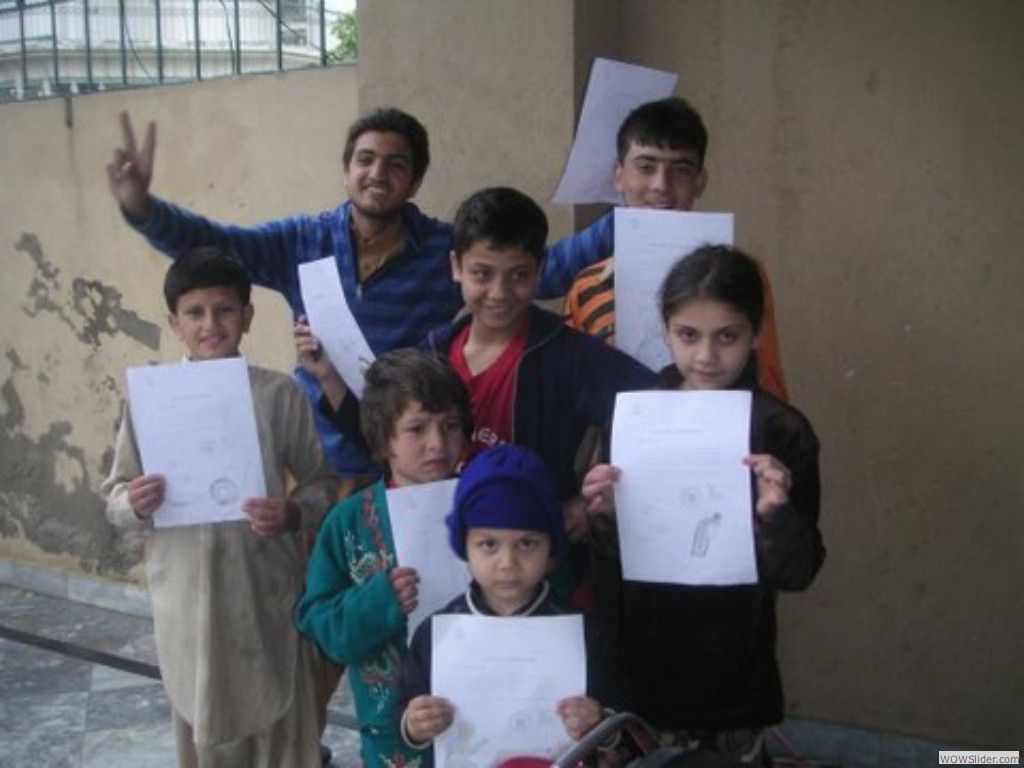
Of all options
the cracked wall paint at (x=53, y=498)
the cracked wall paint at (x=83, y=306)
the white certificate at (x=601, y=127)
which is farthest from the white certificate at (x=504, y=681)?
the cracked wall paint at (x=53, y=498)

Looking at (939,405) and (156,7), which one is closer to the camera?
(939,405)

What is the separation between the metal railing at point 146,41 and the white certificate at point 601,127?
1.85m

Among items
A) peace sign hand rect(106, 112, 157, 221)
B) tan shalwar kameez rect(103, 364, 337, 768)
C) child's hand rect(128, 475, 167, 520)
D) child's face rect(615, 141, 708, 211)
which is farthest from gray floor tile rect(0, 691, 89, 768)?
child's face rect(615, 141, 708, 211)

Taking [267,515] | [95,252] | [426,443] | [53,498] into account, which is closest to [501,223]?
[426,443]

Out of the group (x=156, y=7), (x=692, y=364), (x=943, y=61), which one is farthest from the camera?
(x=156, y=7)

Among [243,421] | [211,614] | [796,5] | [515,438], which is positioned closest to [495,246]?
[515,438]

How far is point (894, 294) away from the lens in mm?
3203

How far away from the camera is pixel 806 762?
329 cm

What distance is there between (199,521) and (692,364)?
3.87 feet

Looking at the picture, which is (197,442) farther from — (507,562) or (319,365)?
(507,562)

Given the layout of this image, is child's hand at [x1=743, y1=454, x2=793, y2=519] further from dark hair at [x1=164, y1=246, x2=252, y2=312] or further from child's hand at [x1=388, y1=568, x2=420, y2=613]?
dark hair at [x1=164, y1=246, x2=252, y2=312]

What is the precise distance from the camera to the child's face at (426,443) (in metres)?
2.15

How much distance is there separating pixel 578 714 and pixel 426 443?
619 millimetres

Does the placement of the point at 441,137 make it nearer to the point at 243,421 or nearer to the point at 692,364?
the point at 243,421
